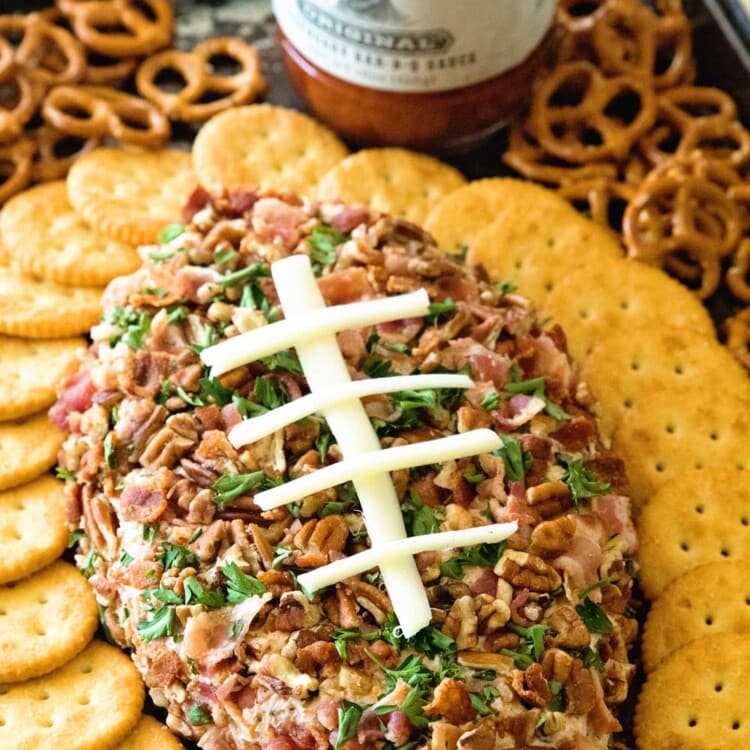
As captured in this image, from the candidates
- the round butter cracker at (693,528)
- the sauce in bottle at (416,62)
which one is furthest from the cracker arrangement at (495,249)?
the sauce in bottle at (416,62)

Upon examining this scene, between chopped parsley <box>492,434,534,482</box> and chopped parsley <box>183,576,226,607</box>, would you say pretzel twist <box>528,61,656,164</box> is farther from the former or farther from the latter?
chopped parsley <box>183,576,226,607</box>

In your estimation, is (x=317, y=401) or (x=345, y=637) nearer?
(x=345, y=637)

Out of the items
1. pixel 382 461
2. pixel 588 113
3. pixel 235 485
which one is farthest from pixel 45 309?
pixel 588 113

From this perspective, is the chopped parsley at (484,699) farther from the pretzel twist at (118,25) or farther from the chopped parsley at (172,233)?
the pretzel twist at (118,25)

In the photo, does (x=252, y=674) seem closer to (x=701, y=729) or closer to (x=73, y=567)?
(x=73, y=567)

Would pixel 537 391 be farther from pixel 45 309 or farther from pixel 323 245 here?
pixel 45 309

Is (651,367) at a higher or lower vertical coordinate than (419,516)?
lower
